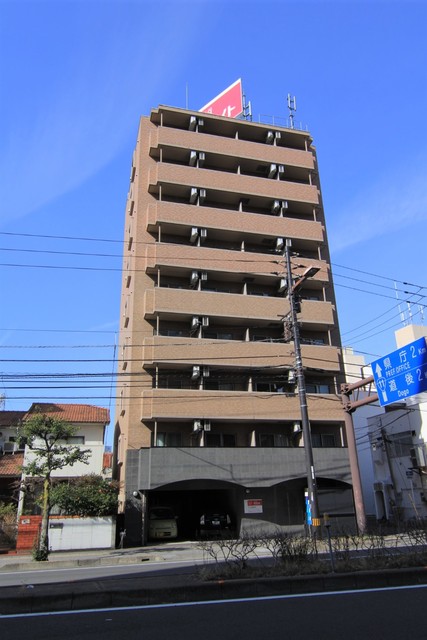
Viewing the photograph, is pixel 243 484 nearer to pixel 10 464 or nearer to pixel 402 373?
pixel 402 373

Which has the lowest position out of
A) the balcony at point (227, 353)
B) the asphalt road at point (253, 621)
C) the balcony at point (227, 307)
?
the asphalt road at point (253, 621)

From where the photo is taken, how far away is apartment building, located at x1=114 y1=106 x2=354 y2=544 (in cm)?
2573

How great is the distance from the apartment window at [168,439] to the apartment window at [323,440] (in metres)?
8.19

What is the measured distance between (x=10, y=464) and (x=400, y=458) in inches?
1052

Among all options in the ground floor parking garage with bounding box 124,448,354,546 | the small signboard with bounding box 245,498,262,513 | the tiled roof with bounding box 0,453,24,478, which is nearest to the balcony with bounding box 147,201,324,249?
the ground floor parking garage with bounding box 124,448,354,546

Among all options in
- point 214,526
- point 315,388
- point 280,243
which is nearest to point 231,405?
point 315,388

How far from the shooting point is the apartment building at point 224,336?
84.4 ft

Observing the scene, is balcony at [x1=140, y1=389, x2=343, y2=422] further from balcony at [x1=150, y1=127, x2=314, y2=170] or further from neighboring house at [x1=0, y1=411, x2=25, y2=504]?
balcony at [x1=150, y1=127, x2=314, y2=170]

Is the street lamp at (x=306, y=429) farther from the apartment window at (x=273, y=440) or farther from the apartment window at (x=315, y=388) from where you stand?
the apartment window at (x=315, y=388)

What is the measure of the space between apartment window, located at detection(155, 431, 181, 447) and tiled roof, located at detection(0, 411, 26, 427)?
39.0ft

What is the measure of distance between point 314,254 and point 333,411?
11500 millimetres

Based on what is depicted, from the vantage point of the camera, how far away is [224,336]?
30.3 m

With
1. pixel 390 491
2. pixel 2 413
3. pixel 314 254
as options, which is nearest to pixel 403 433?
pixel 390 491

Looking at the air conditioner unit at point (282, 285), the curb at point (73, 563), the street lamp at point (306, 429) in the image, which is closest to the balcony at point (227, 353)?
the air conditioner unit at point (282, 285)
